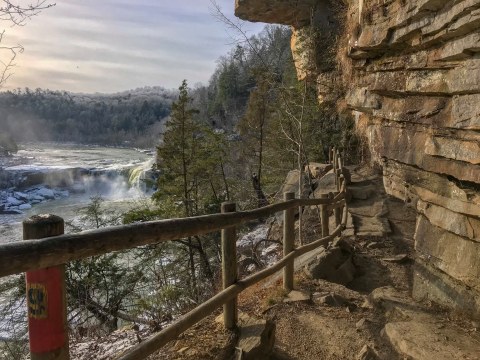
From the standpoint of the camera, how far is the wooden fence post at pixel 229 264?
3.24 m

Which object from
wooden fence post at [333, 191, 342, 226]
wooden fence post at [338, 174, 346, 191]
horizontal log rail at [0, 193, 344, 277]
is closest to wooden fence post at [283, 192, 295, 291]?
horizontal log rail at [0, 193, 344, 277]

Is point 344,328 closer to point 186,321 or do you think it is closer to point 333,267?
point 333,267

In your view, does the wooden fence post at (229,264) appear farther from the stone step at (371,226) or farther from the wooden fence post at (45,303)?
the stone step at (371,226)

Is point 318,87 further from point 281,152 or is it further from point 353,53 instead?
point 353,53

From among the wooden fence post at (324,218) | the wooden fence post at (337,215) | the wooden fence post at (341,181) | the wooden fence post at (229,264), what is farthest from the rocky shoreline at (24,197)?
the wooden fence post at (229,264)

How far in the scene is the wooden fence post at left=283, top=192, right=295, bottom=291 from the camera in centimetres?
466

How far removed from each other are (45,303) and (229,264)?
68.8 inches

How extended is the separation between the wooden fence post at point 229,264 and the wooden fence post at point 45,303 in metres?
1.65

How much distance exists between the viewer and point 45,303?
5.50 ft

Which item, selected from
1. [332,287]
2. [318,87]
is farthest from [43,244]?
[318,87]

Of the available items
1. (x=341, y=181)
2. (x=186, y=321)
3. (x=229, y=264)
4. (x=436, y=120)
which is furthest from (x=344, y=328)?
(x=341, y=181)

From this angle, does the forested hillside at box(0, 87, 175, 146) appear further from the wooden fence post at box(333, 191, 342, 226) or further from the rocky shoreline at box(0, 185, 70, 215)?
the wooden fence post at box(333, 191, 342, 226)

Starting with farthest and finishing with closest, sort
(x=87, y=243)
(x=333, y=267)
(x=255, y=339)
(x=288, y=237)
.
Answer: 1. (x=333, y=267)
2. (x=288, y=237)
3. (x=255, y=339)
4. (x=87, y=243)

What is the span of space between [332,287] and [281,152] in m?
14.3
